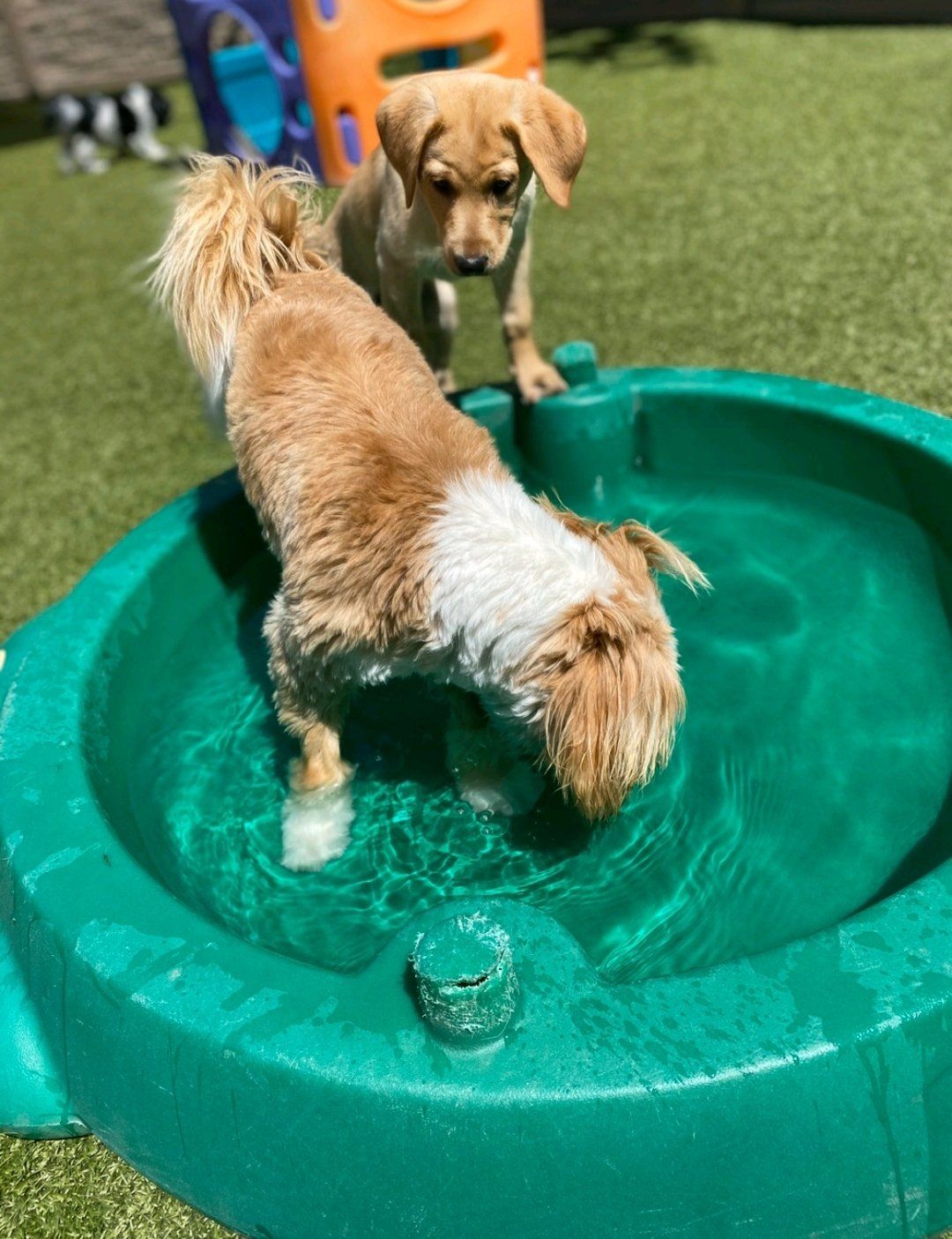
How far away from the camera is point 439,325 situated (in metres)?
4.23

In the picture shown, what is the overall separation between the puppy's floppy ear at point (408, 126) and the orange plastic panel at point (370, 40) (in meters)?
4.25

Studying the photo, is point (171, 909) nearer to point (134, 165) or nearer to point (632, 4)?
point (134, 165)

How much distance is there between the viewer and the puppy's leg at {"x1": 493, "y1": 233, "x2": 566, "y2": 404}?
3.92 meters

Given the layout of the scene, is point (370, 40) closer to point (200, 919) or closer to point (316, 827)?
point (316, 827)

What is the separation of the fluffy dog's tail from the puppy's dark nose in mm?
579

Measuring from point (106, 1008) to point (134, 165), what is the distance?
9685 mm

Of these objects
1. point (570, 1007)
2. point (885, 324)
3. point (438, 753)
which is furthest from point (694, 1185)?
point (885, 324)

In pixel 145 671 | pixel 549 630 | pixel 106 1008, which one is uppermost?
pixel 549 630

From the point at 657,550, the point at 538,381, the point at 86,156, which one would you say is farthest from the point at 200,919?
the point at 86,156

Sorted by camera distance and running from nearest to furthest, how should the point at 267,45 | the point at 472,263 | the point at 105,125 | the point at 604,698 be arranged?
the point at 604,698, the point at 472,263, the point at 267,45, the point at 105,125

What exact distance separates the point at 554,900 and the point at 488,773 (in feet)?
1.41

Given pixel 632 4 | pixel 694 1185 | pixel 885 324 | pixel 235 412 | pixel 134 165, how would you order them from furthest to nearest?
pixel 632 4, pixel 134 165, pixel 885 324, pixel 235 412, pixel 694 1185

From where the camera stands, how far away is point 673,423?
4.15 meters

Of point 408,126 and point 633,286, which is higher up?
point 408,126
